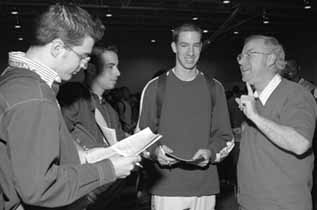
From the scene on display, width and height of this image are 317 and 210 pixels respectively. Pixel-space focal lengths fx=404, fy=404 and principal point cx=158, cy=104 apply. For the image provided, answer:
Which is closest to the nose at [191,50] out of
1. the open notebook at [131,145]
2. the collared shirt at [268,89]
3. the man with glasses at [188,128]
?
the man with glasses at [188,128]

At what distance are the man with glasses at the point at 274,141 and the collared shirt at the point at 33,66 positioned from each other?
46.1 inches

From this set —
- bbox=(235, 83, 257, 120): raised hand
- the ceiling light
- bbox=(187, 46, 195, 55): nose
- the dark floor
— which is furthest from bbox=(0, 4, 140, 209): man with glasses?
the ceiling light

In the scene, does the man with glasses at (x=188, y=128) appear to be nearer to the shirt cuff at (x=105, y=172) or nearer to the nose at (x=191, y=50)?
the nose at (x=191, y=50)

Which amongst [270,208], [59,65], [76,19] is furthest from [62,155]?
[270,208]

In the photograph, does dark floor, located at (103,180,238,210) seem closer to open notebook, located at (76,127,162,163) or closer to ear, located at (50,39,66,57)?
open notebook, located at (76,127,162,163)

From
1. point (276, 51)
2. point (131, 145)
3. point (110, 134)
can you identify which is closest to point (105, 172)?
point (131, 145)

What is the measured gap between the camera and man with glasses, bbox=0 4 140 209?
145cm

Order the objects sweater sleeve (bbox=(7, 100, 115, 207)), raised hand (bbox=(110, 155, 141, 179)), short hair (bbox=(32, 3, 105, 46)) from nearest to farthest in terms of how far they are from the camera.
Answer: sweater sleeve (bbox=(7, 100, 115, 207)), short hair (bbox=(32, 3, 105, 46)), raised hand (bbox=(110, 155, 141, 179))

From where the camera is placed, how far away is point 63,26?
1615 mm

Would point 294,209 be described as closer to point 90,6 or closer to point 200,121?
point 200,121

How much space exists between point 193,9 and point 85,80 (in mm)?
10909

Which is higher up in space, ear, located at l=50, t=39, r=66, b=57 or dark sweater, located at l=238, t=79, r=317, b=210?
ear, located at l=50, t=39, r=66, b=57

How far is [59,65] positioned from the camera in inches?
66.2

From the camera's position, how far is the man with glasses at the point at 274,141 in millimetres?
2196
